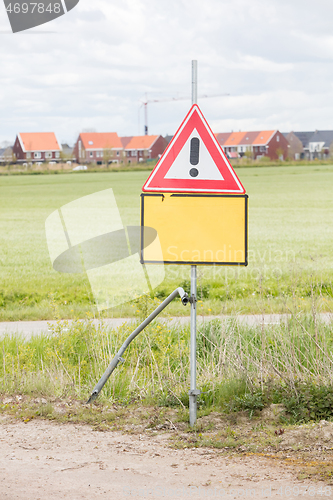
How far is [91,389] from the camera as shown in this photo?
5574mm

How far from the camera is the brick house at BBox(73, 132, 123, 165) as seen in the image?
343ft

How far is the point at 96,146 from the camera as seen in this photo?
348ft

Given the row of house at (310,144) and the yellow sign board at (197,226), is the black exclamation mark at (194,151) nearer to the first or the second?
the yellow sign board at (197,226)

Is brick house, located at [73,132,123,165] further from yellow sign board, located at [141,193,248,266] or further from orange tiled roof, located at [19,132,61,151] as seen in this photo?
yellow sign board, located at [141,193,248,266]

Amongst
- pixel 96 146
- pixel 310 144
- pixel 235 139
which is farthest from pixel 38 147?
pixel 310 144

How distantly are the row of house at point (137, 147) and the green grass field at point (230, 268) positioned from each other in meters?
41.4

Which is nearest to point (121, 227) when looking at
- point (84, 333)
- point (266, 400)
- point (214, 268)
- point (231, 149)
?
point (214, 268)

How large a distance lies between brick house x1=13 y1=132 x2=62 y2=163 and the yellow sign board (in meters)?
98.8

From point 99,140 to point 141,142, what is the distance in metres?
7.75

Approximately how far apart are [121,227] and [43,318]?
18.5 m

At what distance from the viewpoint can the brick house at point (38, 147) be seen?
100875mm

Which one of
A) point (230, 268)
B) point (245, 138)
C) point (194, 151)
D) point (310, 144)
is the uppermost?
point (245, 138)

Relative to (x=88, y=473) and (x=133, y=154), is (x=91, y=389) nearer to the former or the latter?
(x=88, y=473)

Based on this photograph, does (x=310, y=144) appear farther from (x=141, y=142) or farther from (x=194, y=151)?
(x=194, y=151)
